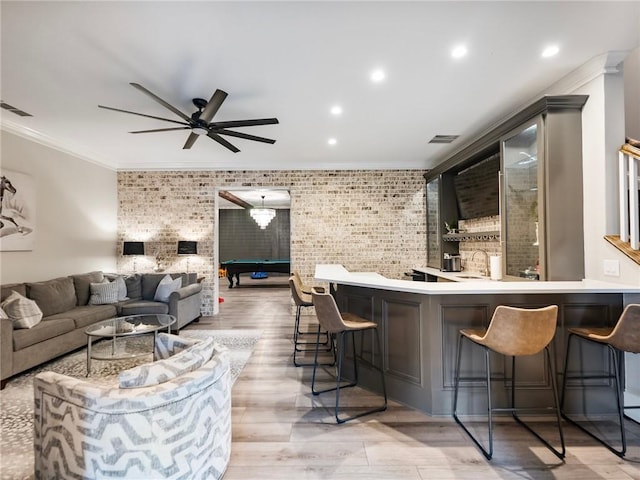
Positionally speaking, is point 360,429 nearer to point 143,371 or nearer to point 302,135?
point 143,371

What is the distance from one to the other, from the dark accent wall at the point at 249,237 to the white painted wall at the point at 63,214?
20.7ft

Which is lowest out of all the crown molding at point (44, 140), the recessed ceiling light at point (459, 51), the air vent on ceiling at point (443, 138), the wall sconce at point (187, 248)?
the wall sconce at point (187, 248)

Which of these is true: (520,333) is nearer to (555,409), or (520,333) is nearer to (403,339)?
(555,409)

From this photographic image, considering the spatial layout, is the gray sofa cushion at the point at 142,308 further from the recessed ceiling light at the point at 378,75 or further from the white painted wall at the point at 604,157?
the white painted wall at the point at 604,157

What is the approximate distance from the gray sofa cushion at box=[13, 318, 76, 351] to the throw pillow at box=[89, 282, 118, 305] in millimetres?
833

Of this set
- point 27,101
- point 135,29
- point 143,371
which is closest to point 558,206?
point 143,371

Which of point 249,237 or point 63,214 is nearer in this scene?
point 63,214

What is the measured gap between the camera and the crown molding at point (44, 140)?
384 centimetres

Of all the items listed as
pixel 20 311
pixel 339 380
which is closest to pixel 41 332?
pixel 20 311

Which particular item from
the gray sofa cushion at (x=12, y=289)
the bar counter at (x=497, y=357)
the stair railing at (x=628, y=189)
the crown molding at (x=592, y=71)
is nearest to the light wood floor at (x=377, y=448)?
the bar counter at (x=497, y=357)

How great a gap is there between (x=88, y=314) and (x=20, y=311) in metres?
0.80

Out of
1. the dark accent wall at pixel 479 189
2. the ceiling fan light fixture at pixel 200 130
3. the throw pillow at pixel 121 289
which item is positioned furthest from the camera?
Result: the throw pillow at pixel 121 289

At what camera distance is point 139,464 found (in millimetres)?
1460

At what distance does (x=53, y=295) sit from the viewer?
3943 mm
